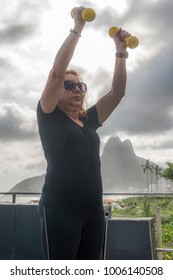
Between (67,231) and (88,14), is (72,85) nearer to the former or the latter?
(88,14)

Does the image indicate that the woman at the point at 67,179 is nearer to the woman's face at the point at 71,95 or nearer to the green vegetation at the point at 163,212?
the woman's face at the point at 71,95

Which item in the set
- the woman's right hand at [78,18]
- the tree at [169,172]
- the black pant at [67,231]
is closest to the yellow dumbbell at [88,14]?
the woman's right hand at [78,18]

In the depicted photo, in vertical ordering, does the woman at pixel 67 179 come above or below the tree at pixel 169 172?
below

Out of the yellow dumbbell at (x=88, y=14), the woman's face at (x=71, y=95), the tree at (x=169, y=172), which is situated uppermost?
the tree at (x=169, y=172)

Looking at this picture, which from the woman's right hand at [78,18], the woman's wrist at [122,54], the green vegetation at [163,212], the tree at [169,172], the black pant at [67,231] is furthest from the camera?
the tree at [169,172]

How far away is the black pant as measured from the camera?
4.81 feet

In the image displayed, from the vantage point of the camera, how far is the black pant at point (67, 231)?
1.46m

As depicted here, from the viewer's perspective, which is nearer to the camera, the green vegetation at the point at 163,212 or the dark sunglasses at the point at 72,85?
the dark sunglasses at the point at 72,85

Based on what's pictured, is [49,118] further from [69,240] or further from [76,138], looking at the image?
[69,240]

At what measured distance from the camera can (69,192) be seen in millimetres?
1499
